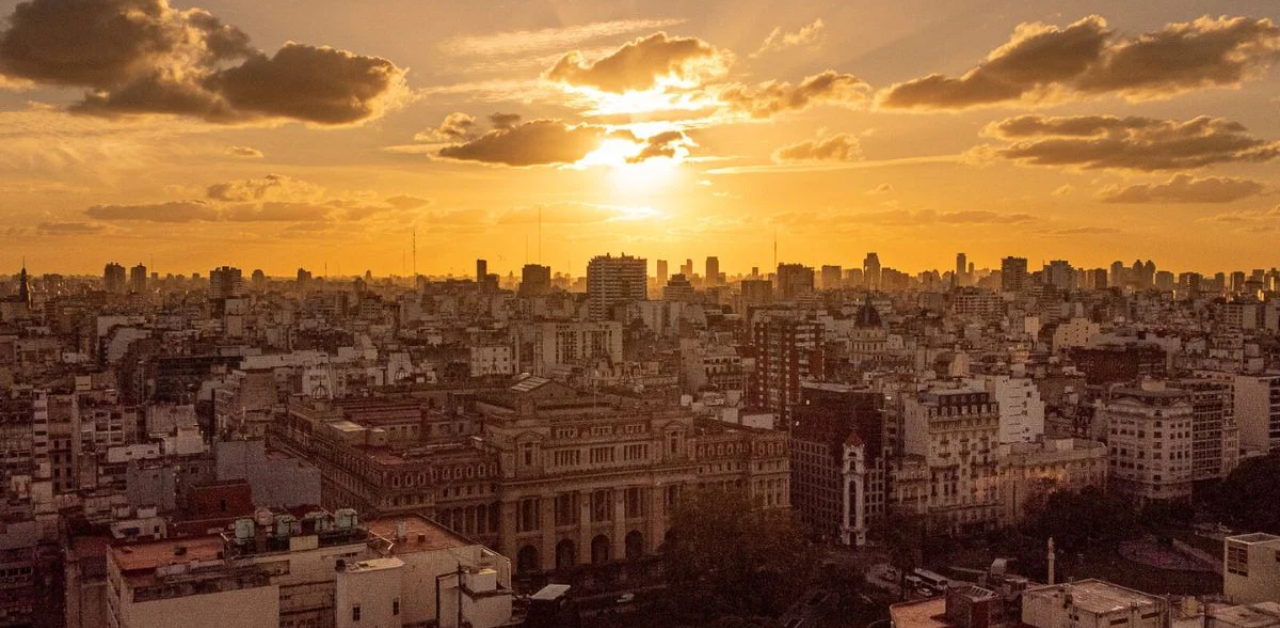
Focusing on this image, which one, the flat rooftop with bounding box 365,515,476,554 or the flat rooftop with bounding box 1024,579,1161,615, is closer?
the flat rooftop with bounding box 1024,579,1161,615

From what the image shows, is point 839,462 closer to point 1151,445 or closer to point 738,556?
point 738,556

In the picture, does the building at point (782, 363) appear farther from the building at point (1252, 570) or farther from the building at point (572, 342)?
the building at point (1252, 570)

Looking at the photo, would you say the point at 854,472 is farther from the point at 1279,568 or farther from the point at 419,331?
the point at 419,331

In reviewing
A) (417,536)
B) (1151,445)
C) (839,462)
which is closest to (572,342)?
(839,462)

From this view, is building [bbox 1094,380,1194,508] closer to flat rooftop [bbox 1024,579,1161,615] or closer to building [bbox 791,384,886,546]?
building [bbox 791,384,886,546]

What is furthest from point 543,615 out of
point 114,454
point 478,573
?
point 114,454

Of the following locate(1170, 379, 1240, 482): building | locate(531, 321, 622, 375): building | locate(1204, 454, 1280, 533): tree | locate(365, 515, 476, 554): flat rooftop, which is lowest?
locate(1204, 454, 1280, 533): tree

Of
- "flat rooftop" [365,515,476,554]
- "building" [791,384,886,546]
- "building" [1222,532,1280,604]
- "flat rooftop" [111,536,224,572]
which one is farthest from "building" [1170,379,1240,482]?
"flat rooftop" [111,536,224,572]
